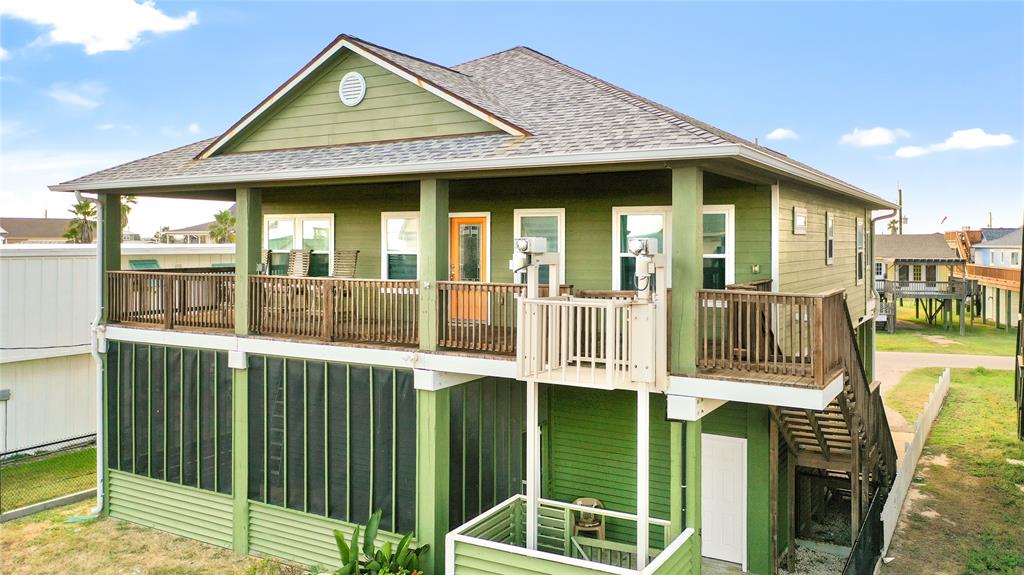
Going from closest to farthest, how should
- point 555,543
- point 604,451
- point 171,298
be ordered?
point 555,543 → point 604,451 → point 171,298

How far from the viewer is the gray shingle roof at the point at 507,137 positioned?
326 inches

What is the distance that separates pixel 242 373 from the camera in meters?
10.9

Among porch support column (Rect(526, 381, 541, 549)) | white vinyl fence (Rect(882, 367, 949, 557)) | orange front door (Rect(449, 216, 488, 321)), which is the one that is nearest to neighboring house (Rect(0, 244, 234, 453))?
orange front door (Rect(449, 216, 488, 321))

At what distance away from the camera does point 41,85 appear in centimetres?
4150

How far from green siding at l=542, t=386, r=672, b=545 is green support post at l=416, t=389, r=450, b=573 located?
261 cm

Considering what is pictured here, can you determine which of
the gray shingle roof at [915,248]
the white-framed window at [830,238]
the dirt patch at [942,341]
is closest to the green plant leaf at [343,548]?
the white-framed window at [830,238]

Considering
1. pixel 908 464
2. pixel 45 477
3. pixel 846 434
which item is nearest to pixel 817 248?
pixel 846 434

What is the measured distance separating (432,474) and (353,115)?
216 inches

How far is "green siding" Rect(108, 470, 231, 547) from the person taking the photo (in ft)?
36.9

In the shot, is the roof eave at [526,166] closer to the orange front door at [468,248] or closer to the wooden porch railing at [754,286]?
the wooden porch railing at [754,286]

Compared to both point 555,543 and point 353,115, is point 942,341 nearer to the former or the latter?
point 555,543

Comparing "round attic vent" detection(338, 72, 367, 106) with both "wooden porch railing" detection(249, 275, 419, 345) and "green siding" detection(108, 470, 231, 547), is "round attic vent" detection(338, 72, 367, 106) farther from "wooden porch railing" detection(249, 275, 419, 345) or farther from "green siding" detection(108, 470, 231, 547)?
"green siding" detection(108, 470, 231, 547)

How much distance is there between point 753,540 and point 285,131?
948 centimetres

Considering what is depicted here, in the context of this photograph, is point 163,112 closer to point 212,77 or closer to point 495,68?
point 212,77
